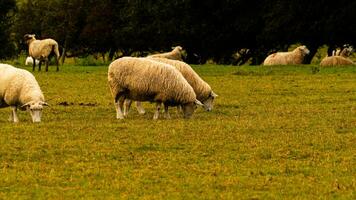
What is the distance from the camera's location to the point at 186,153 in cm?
1427

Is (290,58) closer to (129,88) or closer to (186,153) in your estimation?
(129,88)

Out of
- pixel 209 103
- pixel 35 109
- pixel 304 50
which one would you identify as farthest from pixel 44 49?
pixel 35 109

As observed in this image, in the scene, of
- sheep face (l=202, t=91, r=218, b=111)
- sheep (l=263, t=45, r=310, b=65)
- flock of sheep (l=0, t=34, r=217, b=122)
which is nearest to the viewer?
flock of sheep (l=0, t=34, r=217, b=122)

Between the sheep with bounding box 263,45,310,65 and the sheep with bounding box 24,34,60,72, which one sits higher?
the sheep with bounding box 24,34,60,72

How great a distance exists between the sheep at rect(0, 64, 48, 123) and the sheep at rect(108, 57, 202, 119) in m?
1.92

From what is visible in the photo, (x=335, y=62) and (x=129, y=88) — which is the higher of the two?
(x=129, y=88)

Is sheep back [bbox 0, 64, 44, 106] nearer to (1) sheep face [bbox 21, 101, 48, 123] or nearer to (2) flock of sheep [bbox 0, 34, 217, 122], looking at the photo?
(2) flock of sheep [bbox 0, 34, 217, 122]

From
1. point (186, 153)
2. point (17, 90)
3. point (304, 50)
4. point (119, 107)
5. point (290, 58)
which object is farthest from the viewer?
point (290, 58)

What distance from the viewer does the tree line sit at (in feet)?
160

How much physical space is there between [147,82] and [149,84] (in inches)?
2.3

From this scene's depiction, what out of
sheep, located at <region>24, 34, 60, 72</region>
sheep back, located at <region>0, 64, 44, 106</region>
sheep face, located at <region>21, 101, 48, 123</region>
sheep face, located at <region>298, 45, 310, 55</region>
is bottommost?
sheep face, located at <region>298, 45, 310, 55</region>

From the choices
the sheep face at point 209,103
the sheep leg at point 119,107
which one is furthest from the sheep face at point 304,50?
the sheep leg at point 119,107

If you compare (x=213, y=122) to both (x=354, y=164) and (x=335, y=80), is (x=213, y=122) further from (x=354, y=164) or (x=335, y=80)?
(x=335, y=80)

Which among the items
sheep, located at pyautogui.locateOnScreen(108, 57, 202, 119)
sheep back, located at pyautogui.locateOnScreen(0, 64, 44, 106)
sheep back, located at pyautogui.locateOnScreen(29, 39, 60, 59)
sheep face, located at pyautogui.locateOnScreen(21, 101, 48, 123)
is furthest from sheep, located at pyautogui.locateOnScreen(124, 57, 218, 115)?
sheep back, located at pyautogui.locateOnScreen(29, 39, 60, 59)
